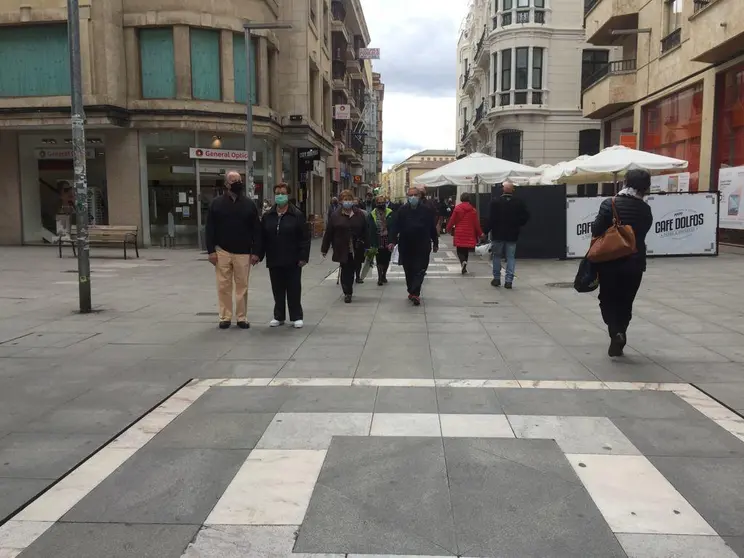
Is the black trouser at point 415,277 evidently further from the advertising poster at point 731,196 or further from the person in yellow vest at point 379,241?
the advertising poster at point 731,196

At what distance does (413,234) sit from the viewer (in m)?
9.70

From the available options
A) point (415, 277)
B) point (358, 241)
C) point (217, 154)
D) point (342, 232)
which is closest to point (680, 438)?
point (415, 277)

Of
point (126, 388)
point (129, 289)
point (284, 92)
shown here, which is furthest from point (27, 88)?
point (126, 388)

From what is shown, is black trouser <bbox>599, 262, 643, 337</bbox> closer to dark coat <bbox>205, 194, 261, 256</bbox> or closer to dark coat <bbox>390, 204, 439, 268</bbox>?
dark coat <bbox>390, 204, 439, 268</bbox>

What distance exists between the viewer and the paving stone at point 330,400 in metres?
4.74

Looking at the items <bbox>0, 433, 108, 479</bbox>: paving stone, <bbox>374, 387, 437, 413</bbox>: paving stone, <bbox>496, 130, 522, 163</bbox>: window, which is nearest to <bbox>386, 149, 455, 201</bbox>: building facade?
<bbox>496, 130, 522, 163</bbox>: window

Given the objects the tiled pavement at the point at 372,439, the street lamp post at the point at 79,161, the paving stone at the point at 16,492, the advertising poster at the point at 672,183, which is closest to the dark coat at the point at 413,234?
the tiled pavement at the point at 372,439

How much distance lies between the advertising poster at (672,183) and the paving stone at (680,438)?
55.8ft

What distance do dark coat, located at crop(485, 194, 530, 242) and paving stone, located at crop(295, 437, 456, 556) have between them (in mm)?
7660

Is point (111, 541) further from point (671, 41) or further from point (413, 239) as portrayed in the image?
point (671, 41)

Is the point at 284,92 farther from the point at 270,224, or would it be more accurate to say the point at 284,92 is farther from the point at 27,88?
the point at 270,224

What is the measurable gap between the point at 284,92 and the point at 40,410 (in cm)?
2146

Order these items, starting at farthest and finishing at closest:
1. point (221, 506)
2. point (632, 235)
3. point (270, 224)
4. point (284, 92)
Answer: point (284, 92) → point (270, 224) → point (632, 235) → point (221, 506)

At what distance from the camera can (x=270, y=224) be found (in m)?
7.93
